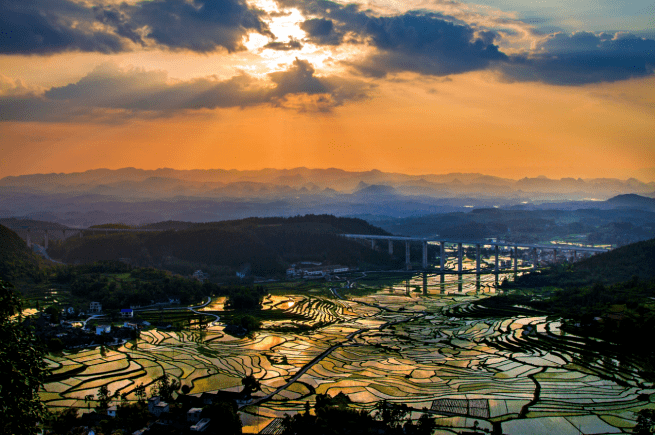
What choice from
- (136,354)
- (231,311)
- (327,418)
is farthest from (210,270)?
(327,418)

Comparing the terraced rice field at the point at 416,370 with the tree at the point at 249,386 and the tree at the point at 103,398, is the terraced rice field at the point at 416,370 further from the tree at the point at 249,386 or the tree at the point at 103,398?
the tree at the point at 103,398

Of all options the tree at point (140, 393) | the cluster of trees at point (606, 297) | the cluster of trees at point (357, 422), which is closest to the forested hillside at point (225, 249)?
the cluster of trees at point (606, 297)

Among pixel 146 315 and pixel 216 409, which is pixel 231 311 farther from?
pixel 216 409

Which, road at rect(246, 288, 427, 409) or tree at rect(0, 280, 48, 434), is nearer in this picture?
tree at rect(0, 280, 48, 434)

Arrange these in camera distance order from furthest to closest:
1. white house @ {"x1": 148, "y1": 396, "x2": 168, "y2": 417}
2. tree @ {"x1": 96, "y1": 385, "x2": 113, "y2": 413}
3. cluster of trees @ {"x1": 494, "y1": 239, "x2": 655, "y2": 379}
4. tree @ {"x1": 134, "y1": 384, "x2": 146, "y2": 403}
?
cluster of trees @ {"x1": 494, "y1": 239, "x2": 655, "y2": 379}
tree @ {"x1": 134, "y1": 384, "x2": 146, "y2": 403}
tree @ {"x1": 96, "y1": 385, "x2": 113, "y2": 413}
white house @ {"x1": 148, "y1": 396, "x2": 168, "y2": 417}

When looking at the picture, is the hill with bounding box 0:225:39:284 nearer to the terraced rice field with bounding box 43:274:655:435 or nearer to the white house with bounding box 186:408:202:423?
the terraced rice field with bounding box 43:274:655:435

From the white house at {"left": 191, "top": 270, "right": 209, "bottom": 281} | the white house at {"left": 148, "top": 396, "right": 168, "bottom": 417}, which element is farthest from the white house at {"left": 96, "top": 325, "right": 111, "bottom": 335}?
the white house at {"left": 191, "top": 270, "right": 209, "bottom": 281}
